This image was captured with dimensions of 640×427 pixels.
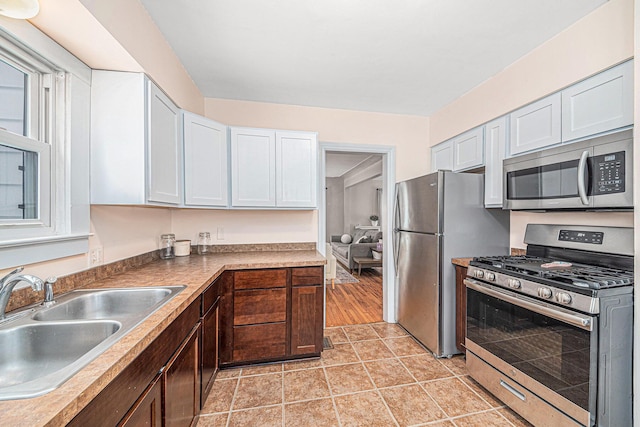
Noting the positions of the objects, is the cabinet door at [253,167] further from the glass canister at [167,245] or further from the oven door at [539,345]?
the oven door at [539,345]

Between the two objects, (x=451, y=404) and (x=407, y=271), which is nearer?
(x=451, y=404)

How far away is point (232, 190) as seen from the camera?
2.51m

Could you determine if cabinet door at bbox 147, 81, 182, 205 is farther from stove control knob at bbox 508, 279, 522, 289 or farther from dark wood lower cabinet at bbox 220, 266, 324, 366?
stove control knob at bbox 508, 279, 522, 289

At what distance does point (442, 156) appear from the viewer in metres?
3.11

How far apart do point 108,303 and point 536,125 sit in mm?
2989

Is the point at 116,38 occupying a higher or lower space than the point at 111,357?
Result: higher

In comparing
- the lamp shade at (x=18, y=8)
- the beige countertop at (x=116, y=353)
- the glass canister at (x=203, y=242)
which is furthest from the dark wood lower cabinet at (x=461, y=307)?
the lamp shade at (x=18, y=8)

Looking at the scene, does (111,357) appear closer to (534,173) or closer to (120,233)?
(120,233)

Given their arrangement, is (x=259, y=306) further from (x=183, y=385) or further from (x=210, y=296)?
(x=183, y=385)

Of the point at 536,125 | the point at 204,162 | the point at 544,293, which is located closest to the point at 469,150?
the point at 536,125

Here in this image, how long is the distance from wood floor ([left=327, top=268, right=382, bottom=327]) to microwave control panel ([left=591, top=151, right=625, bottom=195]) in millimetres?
2434

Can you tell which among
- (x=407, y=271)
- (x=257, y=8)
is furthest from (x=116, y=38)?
(x=407, y=271)

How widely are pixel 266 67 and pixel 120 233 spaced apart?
1.70 meters

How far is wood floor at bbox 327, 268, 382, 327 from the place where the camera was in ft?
10.9
